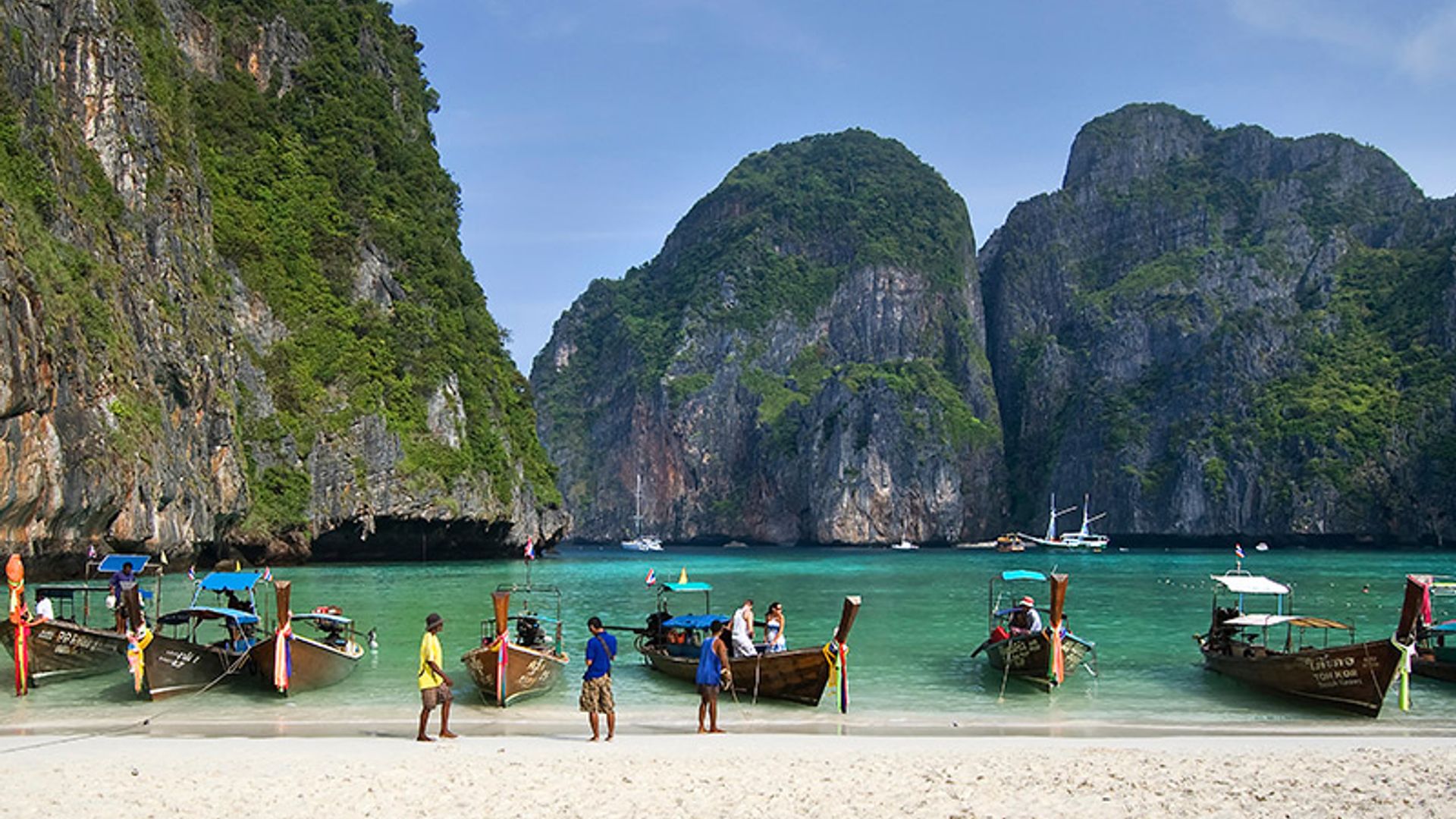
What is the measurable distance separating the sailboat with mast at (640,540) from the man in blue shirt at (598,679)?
367 feet

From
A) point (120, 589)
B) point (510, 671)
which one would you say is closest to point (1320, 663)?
point (510, 671)

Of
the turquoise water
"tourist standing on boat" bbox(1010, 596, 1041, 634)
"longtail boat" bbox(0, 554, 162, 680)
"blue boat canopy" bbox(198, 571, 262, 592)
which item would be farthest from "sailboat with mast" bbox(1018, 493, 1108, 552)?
"longtail boat" bbox(0, 554, 162, 680)

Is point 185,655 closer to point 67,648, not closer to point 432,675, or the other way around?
point 67,648

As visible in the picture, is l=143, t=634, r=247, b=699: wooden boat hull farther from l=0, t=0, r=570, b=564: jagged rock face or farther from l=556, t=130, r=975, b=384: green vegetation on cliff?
l=556, t=130, r=975, b=384: green vegetation on cliff

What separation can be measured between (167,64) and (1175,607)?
55194 millimetres

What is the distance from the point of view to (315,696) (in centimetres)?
1966

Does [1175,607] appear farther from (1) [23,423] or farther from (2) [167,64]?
(2) [167,64]

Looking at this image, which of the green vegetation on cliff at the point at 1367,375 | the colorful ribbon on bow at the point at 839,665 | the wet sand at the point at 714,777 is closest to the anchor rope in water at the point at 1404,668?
the wet sand at the point at 714,777

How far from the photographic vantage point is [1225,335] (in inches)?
5256

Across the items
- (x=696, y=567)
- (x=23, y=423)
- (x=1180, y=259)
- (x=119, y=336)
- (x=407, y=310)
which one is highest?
(x=1180, y=259)

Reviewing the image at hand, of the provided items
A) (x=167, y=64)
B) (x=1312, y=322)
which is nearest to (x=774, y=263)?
(x=1312, y=322)

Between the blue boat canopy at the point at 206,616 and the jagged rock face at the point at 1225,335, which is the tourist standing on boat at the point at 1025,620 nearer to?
the blue boat canopy at the point at 206,616

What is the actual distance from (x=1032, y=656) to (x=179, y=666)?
46.8 ft

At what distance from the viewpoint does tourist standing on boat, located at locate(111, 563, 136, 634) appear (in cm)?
2248
